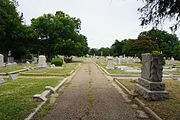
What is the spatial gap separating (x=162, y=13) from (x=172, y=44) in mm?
91133

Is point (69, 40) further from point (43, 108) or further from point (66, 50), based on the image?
point (43, 108)

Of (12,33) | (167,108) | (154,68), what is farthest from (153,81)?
(12,33)

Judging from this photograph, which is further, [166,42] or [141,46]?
[166,42]

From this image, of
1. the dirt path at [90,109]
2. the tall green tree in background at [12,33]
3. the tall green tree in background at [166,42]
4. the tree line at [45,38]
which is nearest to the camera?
the dirt path at [90,109]

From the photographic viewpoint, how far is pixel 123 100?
13242mm

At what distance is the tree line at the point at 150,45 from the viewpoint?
65.9 meters

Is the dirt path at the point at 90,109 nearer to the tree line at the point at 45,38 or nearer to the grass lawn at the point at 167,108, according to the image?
the grass lawn at the point at 167,108

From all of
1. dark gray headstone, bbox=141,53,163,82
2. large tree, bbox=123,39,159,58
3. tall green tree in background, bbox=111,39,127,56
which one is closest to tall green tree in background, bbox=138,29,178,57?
tall green tree in background, bbox=111,39,127,56

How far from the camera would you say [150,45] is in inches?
2581

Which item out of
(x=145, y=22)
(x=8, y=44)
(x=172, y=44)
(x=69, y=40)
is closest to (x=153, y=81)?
(x=145, y=22)

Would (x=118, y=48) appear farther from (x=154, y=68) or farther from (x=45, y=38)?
(x=154, y=68)

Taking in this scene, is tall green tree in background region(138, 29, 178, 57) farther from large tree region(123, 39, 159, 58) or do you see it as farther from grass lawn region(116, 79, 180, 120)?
grass lawn region(116, 79, 180, 120)

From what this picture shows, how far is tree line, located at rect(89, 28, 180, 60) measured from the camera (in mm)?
65938

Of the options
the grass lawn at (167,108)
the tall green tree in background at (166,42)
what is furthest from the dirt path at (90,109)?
the tall green tree in background at (166,42)
